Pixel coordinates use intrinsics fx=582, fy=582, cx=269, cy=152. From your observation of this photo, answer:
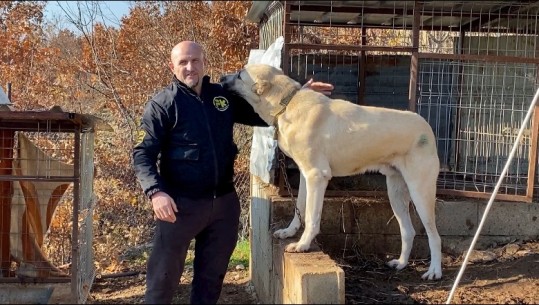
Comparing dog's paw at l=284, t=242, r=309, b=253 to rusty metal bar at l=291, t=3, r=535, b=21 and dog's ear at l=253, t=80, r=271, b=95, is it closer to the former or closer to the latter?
dog's ear at l=253, t=80, r=271, b=95

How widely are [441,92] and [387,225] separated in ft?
6.96

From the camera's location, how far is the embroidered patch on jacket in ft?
14.6

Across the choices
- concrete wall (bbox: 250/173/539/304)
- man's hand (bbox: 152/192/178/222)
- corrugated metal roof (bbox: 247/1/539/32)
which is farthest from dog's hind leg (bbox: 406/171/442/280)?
man's hand (bbox: 152/192/178/222)

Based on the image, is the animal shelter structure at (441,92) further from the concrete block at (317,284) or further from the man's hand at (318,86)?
the concrete block at (317,284)

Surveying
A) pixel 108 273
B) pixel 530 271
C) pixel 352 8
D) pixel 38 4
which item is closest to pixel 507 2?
pixel 352 8

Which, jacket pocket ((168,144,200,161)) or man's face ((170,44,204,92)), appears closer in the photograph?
jacket pocket ((168,144,200,161))

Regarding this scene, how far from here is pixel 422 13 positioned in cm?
652

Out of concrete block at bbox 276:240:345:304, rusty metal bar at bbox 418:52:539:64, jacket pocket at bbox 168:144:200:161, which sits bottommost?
concrete block at bbox 276:240:345:304

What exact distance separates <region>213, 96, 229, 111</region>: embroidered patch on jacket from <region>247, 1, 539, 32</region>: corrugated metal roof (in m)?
1.39

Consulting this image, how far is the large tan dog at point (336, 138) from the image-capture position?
4609 millimetres

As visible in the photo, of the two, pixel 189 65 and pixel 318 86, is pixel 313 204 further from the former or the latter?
pixel 189 65

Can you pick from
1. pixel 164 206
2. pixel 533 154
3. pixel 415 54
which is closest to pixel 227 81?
pixel 164 206

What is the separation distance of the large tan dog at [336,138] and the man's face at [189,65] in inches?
16.3

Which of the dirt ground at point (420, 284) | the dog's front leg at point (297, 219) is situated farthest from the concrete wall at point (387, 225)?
the dog's front leg at point (297, 219)
